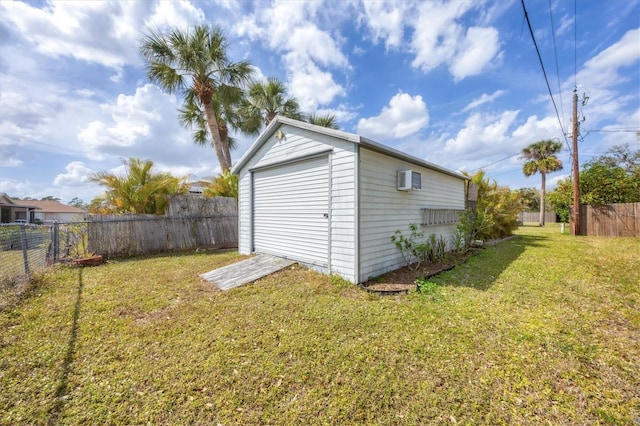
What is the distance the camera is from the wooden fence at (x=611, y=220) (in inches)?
433

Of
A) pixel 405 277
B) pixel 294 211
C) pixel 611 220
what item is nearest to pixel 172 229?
pixel 294 211

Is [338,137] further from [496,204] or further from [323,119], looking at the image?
[496,204]

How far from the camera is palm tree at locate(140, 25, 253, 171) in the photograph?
1009cm

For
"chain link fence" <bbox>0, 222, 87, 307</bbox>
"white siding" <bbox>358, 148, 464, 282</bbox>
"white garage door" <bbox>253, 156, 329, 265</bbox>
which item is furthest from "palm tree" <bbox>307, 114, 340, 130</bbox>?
"chain link fence" <bbox>0, 222, 87, 307</bbox>

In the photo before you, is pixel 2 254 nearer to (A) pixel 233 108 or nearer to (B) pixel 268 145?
(B) pixel 268 145

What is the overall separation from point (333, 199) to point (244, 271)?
2543 millimetres

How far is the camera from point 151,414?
1.86 m

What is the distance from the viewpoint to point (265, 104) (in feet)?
43.9

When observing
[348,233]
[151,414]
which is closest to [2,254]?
[151,414]

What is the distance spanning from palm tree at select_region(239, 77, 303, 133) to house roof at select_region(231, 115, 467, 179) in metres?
6.86

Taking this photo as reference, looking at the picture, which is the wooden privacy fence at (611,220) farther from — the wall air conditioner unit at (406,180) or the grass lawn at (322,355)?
the wall air conditioner unit at (406,180)

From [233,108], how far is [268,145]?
8.91 m

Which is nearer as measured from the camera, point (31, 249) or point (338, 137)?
point (338, 137)

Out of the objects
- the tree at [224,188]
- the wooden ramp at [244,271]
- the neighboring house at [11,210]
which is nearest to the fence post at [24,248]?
the wooden ramp at [244,271]
